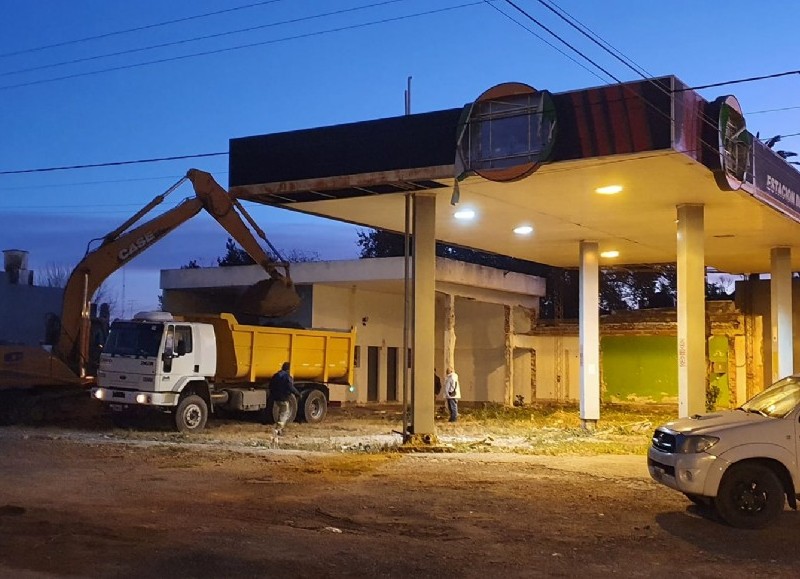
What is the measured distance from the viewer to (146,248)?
22984 mm

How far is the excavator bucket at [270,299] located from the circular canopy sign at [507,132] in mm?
9180

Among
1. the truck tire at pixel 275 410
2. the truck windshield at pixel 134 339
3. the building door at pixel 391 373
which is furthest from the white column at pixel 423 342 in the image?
the building door at pixel 391 373

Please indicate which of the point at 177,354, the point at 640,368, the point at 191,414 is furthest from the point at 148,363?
the point at 640,368

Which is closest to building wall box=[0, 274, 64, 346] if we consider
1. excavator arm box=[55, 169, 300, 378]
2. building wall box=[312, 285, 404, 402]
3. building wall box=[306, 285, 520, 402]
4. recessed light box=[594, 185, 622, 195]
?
building wall box=[312, 285, 404, 402]

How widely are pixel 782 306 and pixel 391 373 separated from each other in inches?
596

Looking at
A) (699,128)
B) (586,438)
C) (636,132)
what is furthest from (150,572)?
(586,438)

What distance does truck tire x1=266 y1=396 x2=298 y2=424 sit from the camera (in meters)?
21.9

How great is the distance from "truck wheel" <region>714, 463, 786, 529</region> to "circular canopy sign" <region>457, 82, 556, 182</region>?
689 cm

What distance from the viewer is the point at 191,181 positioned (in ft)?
74.8

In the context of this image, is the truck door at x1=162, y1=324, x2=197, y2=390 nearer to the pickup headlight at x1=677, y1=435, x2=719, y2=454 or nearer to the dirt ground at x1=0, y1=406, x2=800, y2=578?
the dirt ground at x1=0, y1=406, x2=800, y2=578

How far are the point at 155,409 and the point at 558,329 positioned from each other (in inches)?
697

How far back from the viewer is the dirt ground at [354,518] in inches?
327

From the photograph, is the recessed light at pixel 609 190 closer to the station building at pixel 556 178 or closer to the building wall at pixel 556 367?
the station building at pixel 556 178

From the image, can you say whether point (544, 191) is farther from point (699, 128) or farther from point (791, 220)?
point (791, 220)
